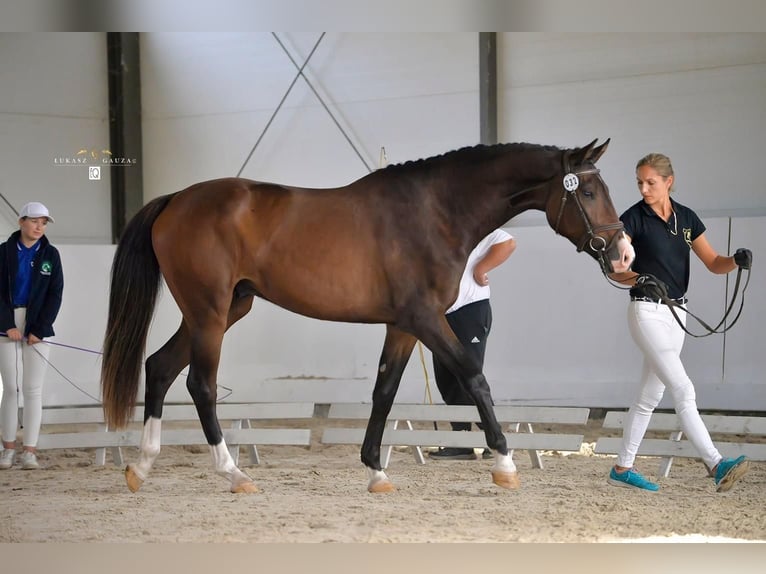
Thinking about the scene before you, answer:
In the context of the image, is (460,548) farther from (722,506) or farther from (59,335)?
(59,335)

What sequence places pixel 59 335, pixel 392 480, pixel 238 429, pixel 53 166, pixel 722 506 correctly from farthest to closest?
1. pixel 59 335
2. pixel 53 166
3. pixel 238 429
4. pixel 392 480
5. pixel 722 506

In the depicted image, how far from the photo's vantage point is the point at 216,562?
356 cm

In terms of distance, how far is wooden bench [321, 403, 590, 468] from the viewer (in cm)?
478

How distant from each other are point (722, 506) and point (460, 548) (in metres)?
1.21

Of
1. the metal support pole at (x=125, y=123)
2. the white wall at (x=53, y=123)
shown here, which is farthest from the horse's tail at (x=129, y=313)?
the metal support pole at (x=125, y=123)

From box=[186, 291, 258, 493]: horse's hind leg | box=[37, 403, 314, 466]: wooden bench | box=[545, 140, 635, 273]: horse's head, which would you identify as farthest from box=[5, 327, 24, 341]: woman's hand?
box=[545, 140, 635, 273]: horse's head

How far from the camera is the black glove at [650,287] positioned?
4.01 meters

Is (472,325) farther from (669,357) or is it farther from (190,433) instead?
(190,433)

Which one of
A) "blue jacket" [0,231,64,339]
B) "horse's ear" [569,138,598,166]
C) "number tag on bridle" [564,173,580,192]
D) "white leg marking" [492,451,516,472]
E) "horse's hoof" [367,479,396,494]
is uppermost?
"horse's ear" [569,138,598,166]

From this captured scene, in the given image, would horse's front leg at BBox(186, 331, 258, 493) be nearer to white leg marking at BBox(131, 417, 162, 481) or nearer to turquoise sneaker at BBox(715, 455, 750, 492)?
white leg marking at BBox(131, 417, 162, 481)

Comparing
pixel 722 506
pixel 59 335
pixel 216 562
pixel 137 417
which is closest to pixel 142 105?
pixel 59 335

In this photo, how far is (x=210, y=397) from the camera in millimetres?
4277

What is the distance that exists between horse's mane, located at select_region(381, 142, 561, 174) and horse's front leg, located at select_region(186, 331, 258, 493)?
45.0 inches

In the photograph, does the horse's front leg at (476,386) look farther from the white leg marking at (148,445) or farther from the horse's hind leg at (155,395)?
the white leg marking at (148,445)
